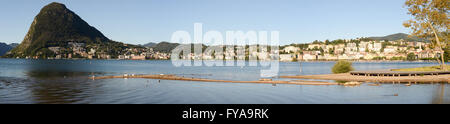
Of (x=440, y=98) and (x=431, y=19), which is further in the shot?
(x=431, y=19)

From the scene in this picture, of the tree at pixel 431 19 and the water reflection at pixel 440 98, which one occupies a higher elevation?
the tree at pixel 431 19

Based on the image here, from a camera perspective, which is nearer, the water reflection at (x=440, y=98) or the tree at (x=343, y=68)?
the water reflection at (x=440, y=98)

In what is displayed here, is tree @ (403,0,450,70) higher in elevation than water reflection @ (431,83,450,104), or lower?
higher

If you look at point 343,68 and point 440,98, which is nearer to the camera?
point 440,98

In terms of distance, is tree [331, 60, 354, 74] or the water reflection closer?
the water reflection

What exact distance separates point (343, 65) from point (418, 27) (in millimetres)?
13432

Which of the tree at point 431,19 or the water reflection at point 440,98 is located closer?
the water reflection at point 440,98

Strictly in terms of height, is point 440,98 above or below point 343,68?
below

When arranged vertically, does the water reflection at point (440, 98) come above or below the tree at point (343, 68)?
below
